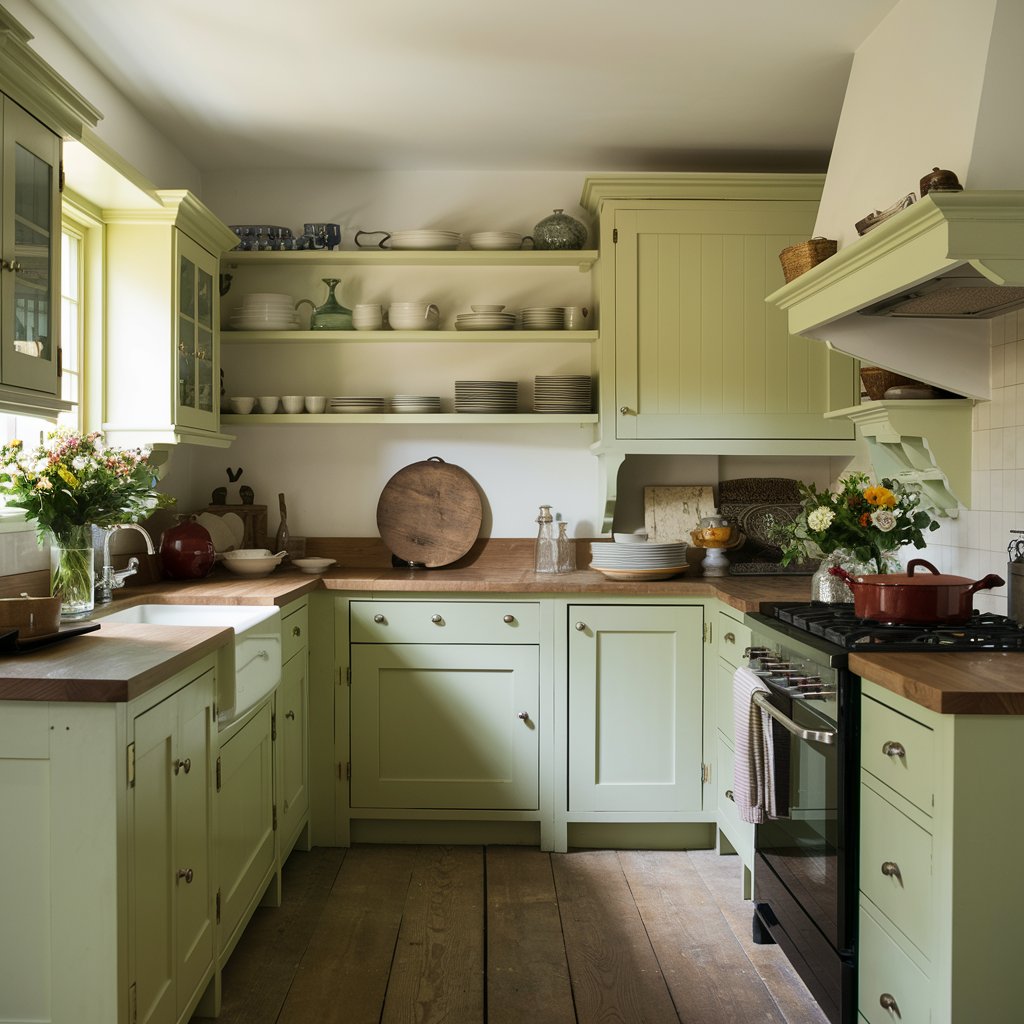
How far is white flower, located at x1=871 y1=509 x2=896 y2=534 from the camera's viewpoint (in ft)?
8.54

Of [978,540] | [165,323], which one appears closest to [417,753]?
[165,323]

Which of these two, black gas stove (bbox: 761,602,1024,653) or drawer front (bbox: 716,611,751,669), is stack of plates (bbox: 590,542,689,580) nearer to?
drawer front (bbox: 716,611,751,669)

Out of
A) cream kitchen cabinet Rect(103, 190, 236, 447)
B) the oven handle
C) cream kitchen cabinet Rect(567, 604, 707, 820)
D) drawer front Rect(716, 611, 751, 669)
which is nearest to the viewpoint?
the oven handle

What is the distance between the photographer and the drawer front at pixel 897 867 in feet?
5.87

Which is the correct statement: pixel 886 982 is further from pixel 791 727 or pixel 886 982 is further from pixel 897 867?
pixel 791 727

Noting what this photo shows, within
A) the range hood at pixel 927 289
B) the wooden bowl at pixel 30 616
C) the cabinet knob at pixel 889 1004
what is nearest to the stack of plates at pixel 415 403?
the range hood at pixel 927 289

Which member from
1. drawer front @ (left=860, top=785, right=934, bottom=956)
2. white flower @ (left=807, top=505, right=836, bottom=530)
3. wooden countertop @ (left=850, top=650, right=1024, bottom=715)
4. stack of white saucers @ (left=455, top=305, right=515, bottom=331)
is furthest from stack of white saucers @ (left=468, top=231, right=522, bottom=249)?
drawer front @ (left=860, top=785, right=934, bottom=956)

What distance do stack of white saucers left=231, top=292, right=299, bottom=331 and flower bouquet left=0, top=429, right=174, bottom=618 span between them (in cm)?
126

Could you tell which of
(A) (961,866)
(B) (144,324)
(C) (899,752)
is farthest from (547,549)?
(A) (961,866)

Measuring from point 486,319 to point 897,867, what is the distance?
2515 mm

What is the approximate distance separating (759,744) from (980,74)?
1.58 metres

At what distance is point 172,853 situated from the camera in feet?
6.63

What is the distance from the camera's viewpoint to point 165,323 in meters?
3.22

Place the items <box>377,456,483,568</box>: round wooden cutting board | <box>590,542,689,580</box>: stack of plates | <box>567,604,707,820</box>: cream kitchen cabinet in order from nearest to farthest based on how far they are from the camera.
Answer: <box>567,604,707,820</box>: cream kitchen cabinet, <box>590,542,689,580</box>: stack of plates, <box>377,456,483,568</box>: round wooden cutting board
